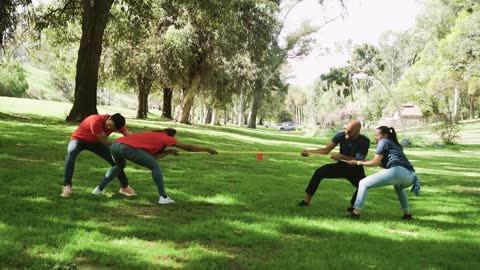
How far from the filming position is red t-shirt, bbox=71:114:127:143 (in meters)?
7.90

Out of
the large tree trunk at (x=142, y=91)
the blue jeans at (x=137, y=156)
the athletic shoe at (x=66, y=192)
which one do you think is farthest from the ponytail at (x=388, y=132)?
the large tree trunk at (x=142, y=91)

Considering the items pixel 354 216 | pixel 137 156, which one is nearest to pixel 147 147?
pixel 137 156

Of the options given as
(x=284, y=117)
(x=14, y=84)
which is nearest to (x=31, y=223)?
(x=14, y=84)

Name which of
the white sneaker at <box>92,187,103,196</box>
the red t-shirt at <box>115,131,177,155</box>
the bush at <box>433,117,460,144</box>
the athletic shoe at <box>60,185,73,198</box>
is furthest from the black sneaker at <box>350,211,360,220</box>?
the bush at <box>433,117,460,144</box>

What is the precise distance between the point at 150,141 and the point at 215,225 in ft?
6.52

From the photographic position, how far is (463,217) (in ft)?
28.9

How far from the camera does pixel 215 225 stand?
6.71m

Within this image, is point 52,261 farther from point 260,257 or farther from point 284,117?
point 284,117

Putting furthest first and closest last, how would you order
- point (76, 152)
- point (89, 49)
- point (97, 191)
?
point (89, 49)
point (97, 191)
point (76, 152)

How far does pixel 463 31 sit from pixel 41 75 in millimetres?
91114

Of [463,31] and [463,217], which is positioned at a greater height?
[463,31]

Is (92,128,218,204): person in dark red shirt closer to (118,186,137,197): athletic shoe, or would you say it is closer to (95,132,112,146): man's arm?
(95,132,112,146): man's arm

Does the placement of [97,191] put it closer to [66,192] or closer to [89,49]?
[66,192]

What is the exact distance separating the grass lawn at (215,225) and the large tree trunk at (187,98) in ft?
71.4
